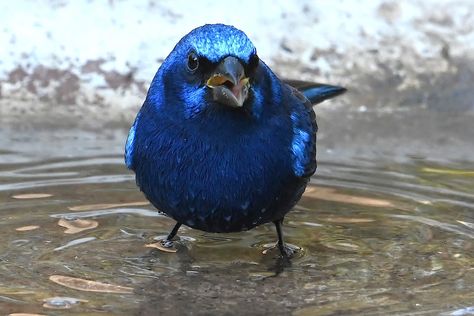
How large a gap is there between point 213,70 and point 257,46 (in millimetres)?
3086

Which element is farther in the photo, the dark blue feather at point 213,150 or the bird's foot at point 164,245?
the bird's foot at point 164,245

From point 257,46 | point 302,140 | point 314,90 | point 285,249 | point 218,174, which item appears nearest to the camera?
point 218,174

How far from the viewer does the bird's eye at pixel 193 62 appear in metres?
3.88

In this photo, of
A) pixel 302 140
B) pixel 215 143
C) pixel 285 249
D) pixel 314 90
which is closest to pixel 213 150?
pixel 215 143

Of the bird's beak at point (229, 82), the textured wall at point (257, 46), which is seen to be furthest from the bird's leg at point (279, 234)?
the textured wall at point (257, 46)

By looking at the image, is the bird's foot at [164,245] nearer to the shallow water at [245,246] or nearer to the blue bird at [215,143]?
the shallow water at [245,246]

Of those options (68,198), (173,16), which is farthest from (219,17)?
(68,198)

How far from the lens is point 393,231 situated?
4.64 m

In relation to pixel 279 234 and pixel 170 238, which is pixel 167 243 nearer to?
pixel 170 238

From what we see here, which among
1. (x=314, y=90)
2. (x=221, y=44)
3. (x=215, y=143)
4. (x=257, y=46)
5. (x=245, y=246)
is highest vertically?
(x=257, y=46)

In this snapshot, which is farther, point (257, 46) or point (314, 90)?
point (257, 46)

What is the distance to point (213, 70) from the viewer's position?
3814 millimetres

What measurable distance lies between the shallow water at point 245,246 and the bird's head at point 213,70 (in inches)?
26.1

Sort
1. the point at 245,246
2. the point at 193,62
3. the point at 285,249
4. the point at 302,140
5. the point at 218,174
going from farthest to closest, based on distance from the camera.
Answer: the point at 245,246
the point at 285,249
the point at 302,140
the point at 218,174
the point at 193,62
